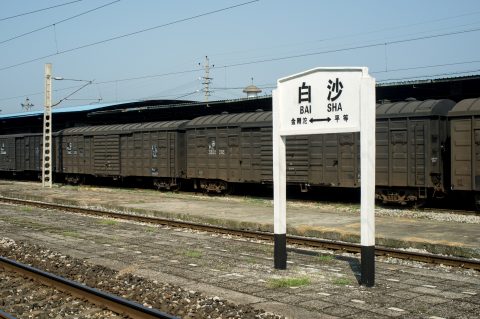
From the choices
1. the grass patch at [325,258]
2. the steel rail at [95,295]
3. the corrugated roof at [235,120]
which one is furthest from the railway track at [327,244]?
the corrugated roof at [235,120]

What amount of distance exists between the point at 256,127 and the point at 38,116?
2172 cm

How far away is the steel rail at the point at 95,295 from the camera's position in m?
5.79

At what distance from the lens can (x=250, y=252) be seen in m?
10.1

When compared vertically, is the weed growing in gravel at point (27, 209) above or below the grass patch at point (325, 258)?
above

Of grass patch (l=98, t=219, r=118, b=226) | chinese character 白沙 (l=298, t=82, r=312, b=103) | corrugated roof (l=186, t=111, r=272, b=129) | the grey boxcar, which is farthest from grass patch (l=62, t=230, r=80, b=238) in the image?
corrugated roof (l=186, t=111, r=272, b=129)

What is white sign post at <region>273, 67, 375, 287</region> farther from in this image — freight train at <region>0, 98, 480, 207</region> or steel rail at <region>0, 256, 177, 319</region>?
freight train at <region>0, 98, 480, 207</region>

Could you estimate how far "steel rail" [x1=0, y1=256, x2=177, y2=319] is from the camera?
5.79m

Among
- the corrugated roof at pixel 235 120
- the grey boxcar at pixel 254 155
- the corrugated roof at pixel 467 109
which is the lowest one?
the grey boxcar at pixel 254 155

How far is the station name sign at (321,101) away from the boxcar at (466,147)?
8.83 metres

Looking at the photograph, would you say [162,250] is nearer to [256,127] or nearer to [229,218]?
[229,218]

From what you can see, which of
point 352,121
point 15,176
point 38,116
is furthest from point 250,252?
point 15,176

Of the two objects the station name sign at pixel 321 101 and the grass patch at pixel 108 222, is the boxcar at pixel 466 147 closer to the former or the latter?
the station name sign at pixel 321 101

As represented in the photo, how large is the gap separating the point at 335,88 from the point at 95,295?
13.5 ft

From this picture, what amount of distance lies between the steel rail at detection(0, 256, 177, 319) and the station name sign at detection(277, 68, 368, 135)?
3395 millimetres
